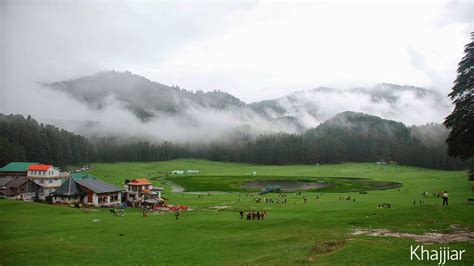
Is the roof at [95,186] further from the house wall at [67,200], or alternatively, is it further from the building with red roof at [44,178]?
the building with red roof at [44,178]

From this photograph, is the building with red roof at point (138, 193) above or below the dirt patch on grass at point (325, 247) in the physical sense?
below

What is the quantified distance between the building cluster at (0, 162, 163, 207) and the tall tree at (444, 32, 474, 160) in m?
56.6

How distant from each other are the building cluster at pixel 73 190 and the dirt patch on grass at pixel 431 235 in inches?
2061

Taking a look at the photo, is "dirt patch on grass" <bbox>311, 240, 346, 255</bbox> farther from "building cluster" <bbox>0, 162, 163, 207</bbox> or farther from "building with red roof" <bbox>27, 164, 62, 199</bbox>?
"building with red roof" <bbox>27, 164, 62, 199</bbox>

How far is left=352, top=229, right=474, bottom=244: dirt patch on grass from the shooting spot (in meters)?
29.4

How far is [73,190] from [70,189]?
2.09 ft

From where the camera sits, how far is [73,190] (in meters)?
78.4

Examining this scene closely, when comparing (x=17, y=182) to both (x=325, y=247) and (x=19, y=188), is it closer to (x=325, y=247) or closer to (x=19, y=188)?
(x=19, y=188)

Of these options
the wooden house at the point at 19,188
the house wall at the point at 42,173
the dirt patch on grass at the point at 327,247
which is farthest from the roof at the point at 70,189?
the dirt patch on grass at the point at 327,247

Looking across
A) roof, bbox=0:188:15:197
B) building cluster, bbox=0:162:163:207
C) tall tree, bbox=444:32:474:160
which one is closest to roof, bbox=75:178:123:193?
building cluster, bbox=0:162:163:207

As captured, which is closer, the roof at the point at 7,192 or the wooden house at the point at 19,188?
the roof at the point at 7,192

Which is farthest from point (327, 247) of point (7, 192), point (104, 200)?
point (7, 192)

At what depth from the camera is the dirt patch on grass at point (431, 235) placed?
2938cm

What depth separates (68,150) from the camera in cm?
18325
